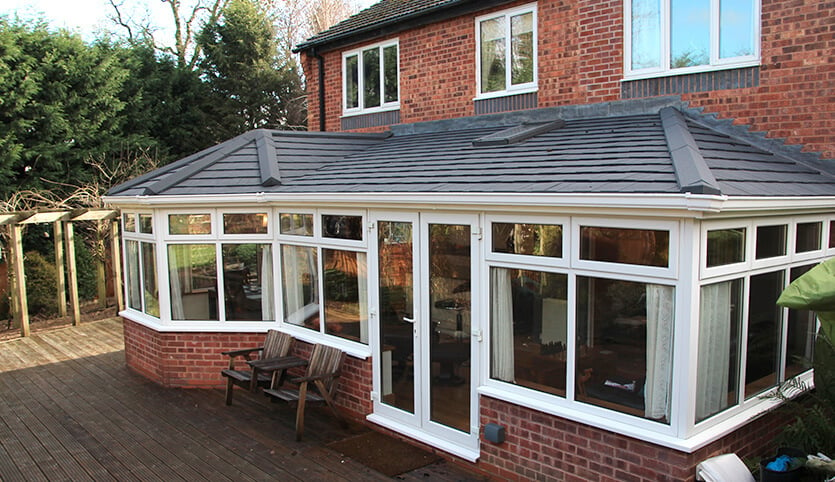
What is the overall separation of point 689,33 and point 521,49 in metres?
2.17

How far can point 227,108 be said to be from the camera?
2214 centimetres

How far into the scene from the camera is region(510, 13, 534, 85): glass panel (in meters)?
8.21

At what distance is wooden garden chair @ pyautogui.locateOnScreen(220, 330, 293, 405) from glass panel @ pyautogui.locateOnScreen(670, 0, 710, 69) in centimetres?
548

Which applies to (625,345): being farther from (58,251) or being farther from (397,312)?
(58,251)

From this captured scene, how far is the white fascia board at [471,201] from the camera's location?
4133mm

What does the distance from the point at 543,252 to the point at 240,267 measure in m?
4.61

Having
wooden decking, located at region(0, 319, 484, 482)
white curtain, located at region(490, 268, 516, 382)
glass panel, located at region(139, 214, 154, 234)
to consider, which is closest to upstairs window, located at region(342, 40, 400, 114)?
glass panel, located at region(139, 214, 154, 234)

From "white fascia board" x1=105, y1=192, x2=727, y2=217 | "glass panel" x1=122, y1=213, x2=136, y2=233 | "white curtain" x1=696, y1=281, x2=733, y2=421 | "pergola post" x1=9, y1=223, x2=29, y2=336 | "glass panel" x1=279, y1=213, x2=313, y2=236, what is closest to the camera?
"white fascia board" x1=105, y1=192, x2=727, y2=217

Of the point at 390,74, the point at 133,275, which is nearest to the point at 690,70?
the point at 390,74

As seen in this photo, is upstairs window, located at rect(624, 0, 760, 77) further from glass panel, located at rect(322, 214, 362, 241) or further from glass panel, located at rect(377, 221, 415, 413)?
glass panel, located at rect(322, 214, 362, 241)

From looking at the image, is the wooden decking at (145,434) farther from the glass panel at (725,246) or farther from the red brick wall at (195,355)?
the glass panel at (725,246)

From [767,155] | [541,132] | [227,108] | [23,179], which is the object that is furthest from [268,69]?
[767,155]

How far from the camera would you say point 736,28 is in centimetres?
646

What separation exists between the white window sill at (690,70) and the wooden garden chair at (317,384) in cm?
446
